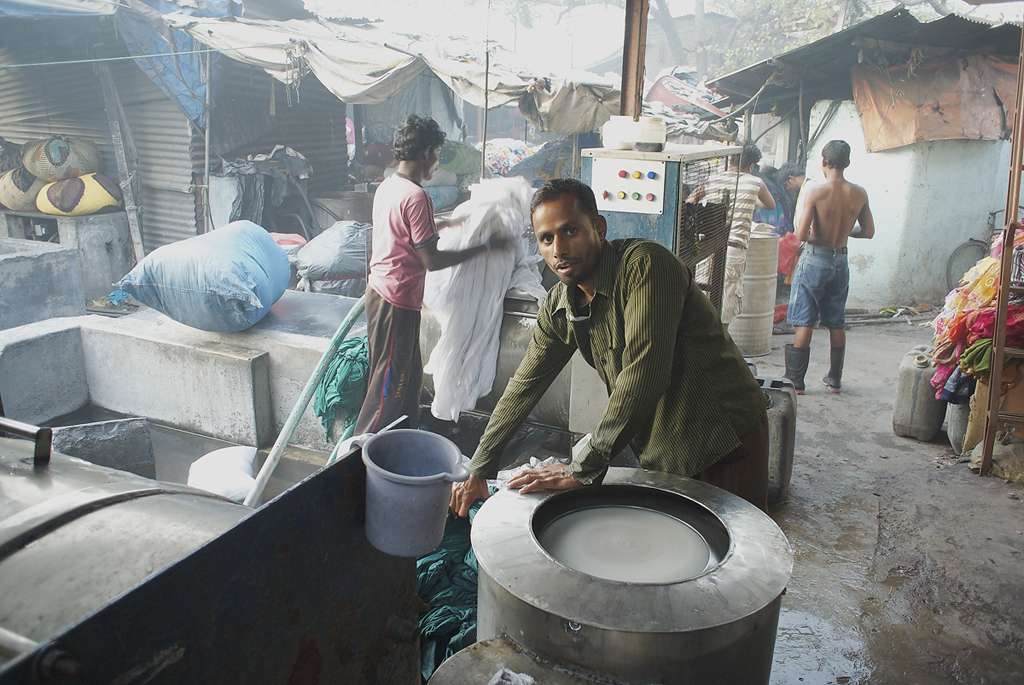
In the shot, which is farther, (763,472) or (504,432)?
(763,472)

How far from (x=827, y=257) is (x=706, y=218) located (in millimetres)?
1962

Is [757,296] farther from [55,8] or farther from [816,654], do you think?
[55,8]

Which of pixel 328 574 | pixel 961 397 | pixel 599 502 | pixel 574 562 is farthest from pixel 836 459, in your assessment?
pixel 328 574

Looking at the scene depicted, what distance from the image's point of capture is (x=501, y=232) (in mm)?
4379

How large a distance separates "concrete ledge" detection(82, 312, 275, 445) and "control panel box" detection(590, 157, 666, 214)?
294cm

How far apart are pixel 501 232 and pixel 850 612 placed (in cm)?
270

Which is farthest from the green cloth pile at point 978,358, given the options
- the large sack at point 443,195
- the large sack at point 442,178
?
the large sack at point 442,178

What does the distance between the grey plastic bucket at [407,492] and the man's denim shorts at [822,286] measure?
4.60 meters

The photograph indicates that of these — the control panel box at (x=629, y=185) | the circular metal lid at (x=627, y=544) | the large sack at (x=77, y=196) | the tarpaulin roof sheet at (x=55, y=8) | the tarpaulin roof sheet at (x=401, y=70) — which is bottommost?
the circular metal lid at (x=627, y=544)

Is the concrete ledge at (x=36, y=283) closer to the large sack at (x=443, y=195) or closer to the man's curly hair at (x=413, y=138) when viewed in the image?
the large sack at (x=443, y=195)

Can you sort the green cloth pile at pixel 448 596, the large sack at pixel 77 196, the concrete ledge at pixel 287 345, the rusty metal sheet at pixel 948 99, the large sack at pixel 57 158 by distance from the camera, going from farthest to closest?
1. the large sack at pixel 57 158
2. the large sack at pixel 77 196
3. the rusty metal sheet at pixel 948 99
4. the concrete ledge at pixel 287 345
5. the green cloth pile at pixel 448 596

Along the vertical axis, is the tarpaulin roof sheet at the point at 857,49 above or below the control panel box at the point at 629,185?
above

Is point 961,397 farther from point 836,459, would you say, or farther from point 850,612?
point 850,612

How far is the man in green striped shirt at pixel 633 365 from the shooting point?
6.70 feet
